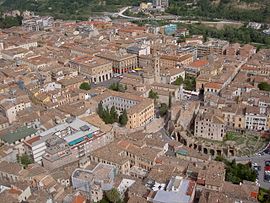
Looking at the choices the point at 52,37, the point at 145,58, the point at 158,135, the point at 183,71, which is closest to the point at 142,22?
the point at 52,37

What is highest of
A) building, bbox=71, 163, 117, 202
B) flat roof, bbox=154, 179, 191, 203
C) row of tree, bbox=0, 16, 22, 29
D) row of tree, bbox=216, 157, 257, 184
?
row of tree, bbox=0, 16, 22, 29

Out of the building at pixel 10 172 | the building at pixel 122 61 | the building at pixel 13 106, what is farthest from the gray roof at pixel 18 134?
the building at pixel 122 61

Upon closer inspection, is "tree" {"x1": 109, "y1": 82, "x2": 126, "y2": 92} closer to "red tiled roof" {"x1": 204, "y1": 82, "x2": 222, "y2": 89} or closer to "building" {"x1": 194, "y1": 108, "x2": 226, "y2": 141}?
"red tiled roof" {"x1": 204, "y1": 82, "x2": 222, "y2": 89}

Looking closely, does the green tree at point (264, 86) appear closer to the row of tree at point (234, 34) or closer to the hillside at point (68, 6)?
the row of tree at point (234, 34)

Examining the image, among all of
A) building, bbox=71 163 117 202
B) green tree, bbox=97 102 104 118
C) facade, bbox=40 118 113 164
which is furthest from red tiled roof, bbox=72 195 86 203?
green tree, bbox=97 102 104 118

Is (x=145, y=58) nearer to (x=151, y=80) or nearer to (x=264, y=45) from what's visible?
(x=151, y=80)

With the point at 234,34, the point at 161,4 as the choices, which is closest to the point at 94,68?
the point at 234,34

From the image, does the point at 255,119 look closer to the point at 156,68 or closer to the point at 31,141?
the point at 156,68
